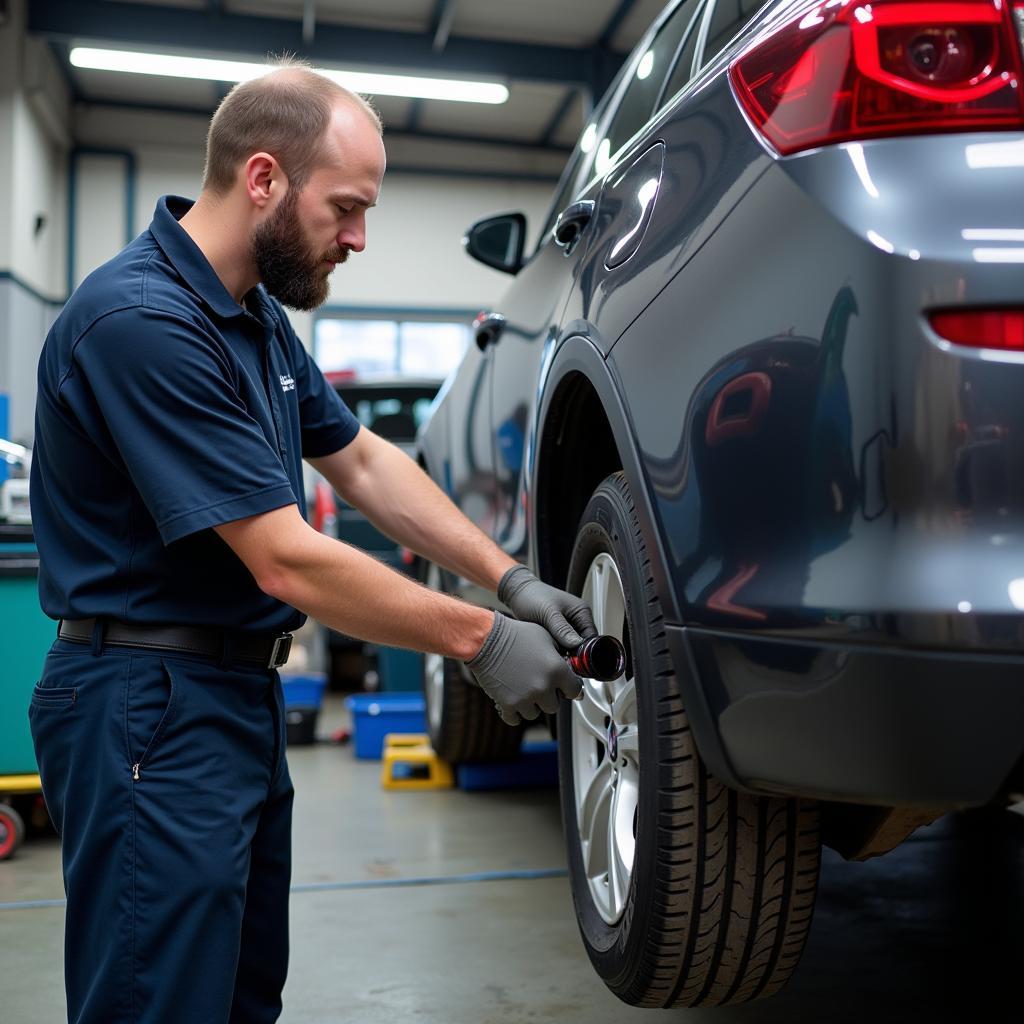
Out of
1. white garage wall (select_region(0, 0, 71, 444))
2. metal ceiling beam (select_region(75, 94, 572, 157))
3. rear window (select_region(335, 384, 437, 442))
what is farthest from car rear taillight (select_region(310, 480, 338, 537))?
metal ceiling beam (select_region(75, 94, 572, 157))

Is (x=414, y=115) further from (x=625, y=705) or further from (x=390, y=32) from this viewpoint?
(x=625, y=705)

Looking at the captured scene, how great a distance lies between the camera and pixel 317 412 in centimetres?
183

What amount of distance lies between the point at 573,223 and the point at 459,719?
6.18 ft

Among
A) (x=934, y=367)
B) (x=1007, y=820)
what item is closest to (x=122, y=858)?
(x=934, y=367)

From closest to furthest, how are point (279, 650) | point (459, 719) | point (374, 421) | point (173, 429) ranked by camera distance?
1. point (173, 429)
2. point (279, 650)
3. point (459, 719)
4. point (374, 421)

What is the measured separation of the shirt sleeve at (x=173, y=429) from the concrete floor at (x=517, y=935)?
3.20ft

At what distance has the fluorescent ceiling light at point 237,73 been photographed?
32.6 ft

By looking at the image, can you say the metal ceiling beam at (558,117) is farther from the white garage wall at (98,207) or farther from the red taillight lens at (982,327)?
the red taillight lens at (982,327)

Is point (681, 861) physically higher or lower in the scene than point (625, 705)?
lower

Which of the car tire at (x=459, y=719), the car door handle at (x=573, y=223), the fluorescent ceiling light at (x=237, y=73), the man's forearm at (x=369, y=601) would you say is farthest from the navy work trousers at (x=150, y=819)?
the fluorescent ceiling light at (x=237, y=73)

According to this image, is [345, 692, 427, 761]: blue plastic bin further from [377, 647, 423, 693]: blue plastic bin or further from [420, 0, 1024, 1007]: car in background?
[420, 0, 1024, 1007]: car in background

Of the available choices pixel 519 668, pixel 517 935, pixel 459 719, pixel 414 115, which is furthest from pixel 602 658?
pixel 414 115

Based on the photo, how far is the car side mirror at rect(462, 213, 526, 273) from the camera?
273 cm

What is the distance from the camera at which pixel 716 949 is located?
137 centimetres
